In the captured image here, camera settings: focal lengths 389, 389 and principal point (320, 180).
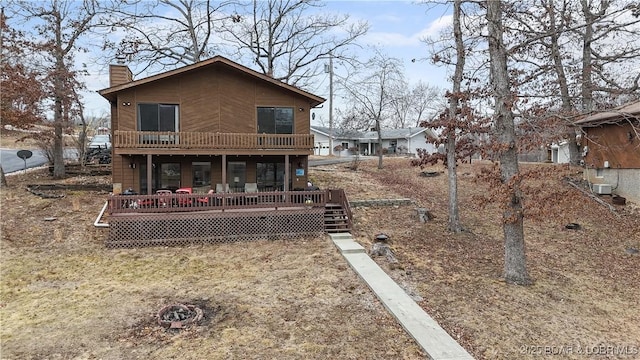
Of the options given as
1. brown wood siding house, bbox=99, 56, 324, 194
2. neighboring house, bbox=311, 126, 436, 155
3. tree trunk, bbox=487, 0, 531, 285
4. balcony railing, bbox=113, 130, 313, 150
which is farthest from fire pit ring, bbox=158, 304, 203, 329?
neighboring house, bbox=311, 126, 436, 155

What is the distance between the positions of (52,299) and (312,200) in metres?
7.97

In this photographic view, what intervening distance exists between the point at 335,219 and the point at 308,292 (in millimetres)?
5480

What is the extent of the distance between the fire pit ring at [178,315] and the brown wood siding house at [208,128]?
7834 mm

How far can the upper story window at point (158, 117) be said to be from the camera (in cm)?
1570

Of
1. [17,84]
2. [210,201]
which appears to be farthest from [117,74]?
[210,201]

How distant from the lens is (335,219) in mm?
13906

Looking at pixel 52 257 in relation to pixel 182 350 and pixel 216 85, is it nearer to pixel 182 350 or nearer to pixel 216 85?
pixel 182 350

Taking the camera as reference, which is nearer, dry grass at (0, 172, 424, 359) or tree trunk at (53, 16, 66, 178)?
dry grass at (0, 172, 424, 359)

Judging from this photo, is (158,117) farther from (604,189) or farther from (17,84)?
(604,189)

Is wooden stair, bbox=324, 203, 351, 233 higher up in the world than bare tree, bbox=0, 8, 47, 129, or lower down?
lower down

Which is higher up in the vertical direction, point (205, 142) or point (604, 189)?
point (205, 142)

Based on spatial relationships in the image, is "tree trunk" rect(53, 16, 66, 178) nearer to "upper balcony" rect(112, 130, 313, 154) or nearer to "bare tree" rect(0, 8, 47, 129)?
"bare tree" rect(0, 8, 47, 129)

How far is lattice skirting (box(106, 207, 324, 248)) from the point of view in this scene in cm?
1209

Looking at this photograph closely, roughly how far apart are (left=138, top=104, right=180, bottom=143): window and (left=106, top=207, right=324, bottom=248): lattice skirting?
4922mm
